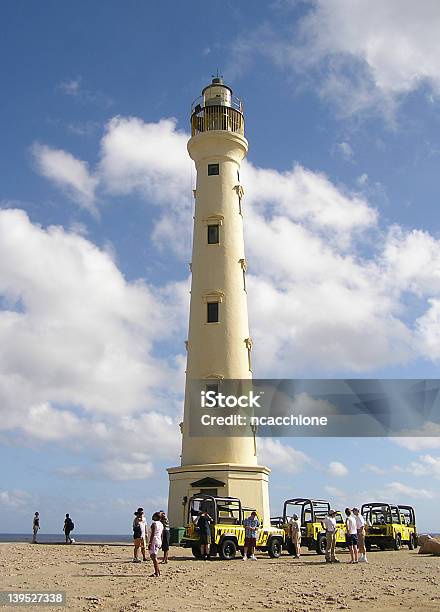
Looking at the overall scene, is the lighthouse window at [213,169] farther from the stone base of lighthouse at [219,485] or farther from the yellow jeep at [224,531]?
the yellow jeep at [224,531]

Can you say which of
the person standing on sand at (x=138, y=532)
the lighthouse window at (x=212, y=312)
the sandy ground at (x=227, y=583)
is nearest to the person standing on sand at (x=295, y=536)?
the sandy ground at (x=227, y=583)

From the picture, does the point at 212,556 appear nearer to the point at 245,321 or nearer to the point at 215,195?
the point at 245,321

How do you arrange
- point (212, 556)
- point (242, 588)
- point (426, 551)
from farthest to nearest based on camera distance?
point (426, 551)
point (212, 556)
point (242, 588)

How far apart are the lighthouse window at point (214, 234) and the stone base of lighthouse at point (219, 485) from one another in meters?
11.5

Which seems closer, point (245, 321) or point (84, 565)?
point (84, 565)

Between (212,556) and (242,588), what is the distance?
29.7ft

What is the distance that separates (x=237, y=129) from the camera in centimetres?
3800

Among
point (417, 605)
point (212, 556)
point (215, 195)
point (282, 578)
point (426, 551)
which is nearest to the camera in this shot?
point (417, 605)

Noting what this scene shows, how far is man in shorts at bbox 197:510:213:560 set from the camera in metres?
23.8

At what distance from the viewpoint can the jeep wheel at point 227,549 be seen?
79.6 feet

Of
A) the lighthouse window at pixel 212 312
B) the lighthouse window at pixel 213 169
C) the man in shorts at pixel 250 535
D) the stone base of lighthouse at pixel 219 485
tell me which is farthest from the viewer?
the lighthouse window at pixel 213 169

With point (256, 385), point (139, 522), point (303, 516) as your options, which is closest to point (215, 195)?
point (256, 385)

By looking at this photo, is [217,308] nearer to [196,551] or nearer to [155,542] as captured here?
[196,551]

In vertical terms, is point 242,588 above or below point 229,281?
below
